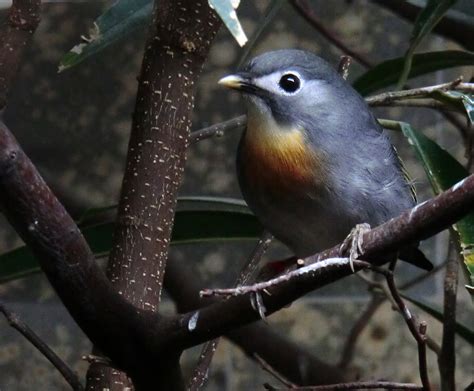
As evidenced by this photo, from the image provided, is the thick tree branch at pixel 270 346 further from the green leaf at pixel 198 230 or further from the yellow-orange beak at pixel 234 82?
the yellow-orange beak at pixel 234 82

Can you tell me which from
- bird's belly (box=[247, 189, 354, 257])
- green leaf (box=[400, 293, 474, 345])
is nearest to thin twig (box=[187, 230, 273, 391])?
bird's belly (box=[247, 189, 354, 257])

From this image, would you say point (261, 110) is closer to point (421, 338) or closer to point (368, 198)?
point (368, 198)

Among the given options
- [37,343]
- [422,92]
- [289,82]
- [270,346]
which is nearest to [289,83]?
[289,82]

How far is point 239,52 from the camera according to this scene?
176 cm

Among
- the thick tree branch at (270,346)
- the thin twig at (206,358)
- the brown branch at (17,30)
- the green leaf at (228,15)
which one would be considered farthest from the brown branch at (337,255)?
the thick tree branch at (270,346)

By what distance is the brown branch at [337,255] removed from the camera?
23.6 inches

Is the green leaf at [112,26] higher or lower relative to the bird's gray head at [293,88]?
higher

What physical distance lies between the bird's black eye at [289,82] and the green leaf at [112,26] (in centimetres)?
20

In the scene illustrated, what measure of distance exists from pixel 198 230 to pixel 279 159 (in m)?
0.29

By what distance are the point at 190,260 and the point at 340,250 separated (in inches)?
43.8

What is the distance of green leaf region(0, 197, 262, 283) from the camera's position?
4.02 feet

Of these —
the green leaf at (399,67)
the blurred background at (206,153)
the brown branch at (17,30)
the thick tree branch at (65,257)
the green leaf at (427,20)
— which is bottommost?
the thick tree branch at (65,257)

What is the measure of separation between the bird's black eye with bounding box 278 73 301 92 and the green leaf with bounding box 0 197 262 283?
0.24 meters

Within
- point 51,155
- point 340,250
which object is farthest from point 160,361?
point 51,155
